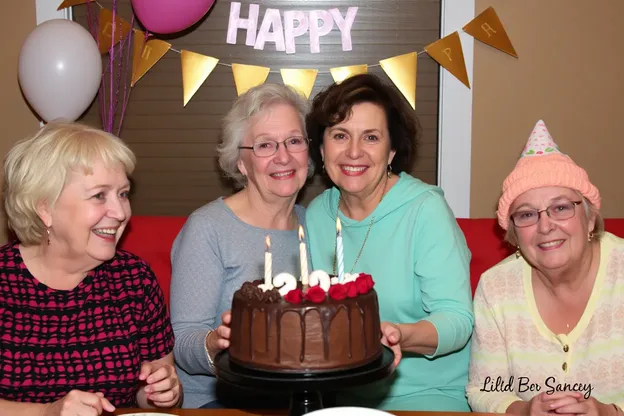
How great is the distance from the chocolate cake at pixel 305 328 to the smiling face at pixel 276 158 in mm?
921

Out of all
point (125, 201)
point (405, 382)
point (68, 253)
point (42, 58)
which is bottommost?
point (405, 382)

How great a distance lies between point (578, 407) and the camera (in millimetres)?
1849

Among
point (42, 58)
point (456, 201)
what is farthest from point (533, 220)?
point (42, 58)

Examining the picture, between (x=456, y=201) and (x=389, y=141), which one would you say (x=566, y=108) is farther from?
(x=389, y=141)

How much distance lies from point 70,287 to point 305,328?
33.4 inches

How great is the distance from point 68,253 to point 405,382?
1111mm

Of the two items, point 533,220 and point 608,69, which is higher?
point 608,69

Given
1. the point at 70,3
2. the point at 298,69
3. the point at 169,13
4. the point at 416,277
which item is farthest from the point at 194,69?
the point at 416,277

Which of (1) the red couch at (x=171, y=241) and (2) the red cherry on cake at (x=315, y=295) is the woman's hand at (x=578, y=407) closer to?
(2) the red cherry on cake at (x=315, y=295)

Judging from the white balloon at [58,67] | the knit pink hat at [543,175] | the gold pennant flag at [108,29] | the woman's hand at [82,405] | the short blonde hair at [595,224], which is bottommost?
the woman's hand at [82,405]

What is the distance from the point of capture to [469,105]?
3896 mm

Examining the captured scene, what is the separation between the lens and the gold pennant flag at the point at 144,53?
385 centimetres

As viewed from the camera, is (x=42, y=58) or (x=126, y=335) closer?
(x=126, y=335)

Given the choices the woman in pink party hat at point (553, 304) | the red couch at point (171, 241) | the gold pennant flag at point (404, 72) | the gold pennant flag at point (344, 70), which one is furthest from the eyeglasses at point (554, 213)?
the gold pennant flag at point (344, 70)
